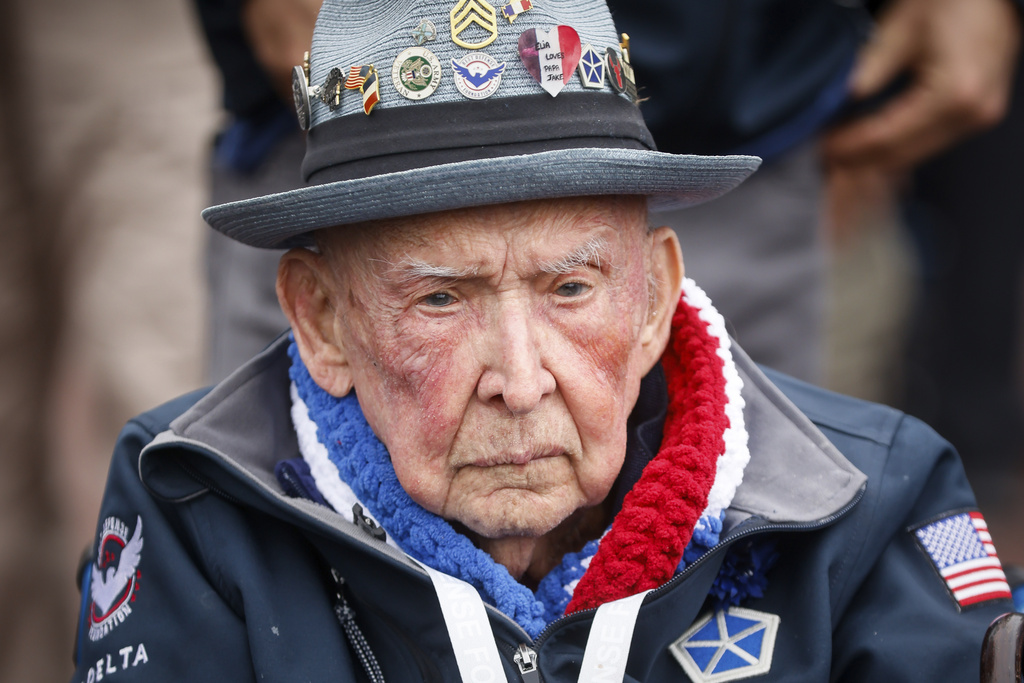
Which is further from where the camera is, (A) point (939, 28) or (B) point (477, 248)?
(A) point (939, 28)

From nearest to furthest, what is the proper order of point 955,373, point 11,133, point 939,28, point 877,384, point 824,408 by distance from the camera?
point 824,408
point 939,28
point 11,133
point 877,384
point 955,373

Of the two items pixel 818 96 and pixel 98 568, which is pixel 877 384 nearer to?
pixel 818 96

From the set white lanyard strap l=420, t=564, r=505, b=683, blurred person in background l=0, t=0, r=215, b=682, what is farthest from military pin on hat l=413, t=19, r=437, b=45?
blurred person in background l=0, t=0, r=215, b=682

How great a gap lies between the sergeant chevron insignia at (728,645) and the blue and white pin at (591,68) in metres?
1.15

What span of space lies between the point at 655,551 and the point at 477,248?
70cm

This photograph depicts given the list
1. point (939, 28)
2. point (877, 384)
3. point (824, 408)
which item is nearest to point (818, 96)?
point (939, 28)

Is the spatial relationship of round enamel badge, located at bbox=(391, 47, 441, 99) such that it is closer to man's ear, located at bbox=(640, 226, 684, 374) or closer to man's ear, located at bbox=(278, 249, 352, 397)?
man's ear, located at bbox=(278, 249, 352, 397)

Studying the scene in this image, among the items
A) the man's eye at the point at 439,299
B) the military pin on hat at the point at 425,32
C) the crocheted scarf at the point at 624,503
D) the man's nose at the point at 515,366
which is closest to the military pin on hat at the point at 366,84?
the military pin on hat at the point at 425,32

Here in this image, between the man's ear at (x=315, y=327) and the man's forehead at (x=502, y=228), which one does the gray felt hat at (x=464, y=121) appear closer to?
the man's forehead at (x=502, y=228)

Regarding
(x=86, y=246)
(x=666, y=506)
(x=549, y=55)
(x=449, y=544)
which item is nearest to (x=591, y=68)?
(x=549, y=55)

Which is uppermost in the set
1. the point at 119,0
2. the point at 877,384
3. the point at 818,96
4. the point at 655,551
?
the point at 119,0

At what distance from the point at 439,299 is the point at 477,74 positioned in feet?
1.46

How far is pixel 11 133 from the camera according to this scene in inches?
165

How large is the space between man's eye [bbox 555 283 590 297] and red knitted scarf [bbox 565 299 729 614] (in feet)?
1.32
